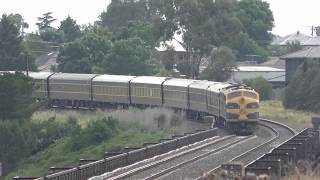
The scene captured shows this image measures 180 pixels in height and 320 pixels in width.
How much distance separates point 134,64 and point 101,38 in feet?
20.0

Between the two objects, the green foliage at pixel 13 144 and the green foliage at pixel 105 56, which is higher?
the green foliage at pixel 105 56

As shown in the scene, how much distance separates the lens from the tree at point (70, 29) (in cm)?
14200

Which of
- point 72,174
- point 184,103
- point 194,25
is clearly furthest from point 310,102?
point 72,174

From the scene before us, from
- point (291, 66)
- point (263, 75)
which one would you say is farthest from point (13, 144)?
point (263, 75)

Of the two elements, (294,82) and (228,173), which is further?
(294,82)

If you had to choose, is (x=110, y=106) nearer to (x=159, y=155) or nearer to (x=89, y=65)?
(x=89, y=65)

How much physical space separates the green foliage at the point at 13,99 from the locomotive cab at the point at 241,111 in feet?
52.6

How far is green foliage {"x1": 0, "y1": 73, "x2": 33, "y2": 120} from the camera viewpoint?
60125 mm

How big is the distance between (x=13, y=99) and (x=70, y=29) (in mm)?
83833

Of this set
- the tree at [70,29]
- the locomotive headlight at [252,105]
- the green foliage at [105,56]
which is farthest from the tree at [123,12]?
the locomotive headlight at [252,105]

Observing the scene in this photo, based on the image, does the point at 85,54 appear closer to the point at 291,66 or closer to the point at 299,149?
the point at 291,66

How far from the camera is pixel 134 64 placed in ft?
300

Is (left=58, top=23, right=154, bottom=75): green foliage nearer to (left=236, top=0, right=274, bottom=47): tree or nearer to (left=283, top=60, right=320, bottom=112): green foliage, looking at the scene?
(left=236, top=0, right=274, bottom=47): tree

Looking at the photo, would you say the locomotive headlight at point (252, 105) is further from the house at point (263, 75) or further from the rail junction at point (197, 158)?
the house at point (263, 75)
